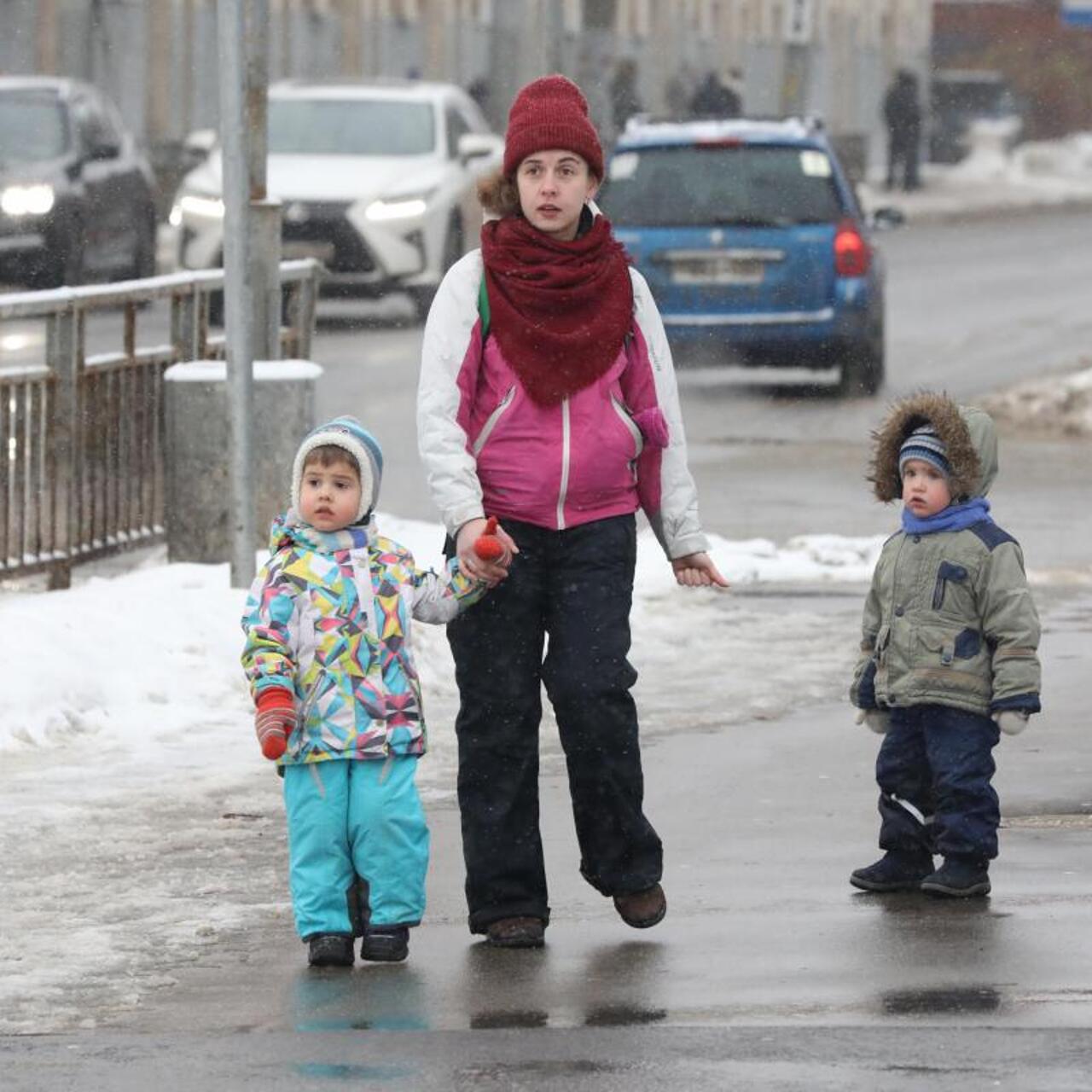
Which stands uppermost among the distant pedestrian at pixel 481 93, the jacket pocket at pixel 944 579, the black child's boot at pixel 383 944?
the jacket pocket at pixel 944 579

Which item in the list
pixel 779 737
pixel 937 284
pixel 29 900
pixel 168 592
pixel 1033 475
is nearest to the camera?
pixel 29 900

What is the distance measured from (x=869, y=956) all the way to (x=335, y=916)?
0.97 m

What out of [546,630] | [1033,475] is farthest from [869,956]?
[1033,475]

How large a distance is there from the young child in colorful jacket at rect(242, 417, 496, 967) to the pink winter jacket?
170 millimetres

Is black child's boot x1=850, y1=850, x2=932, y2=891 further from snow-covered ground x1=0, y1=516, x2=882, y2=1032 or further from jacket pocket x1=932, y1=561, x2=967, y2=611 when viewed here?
snow-covered ground x1=0, y1=516, x2=882, y2=1032

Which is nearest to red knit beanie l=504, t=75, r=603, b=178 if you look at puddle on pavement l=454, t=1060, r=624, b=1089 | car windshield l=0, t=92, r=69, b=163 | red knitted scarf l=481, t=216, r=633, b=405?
red knitted scarf l=481, t=216, r=633, b=405

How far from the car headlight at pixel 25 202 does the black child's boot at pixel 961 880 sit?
18.6 m

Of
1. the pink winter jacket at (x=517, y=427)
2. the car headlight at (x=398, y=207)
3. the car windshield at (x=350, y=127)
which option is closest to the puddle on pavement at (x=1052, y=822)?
the pink winter jacket at (x=517, y=427)

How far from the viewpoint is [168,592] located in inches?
389

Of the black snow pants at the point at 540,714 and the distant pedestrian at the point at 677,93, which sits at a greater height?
the black snow pants at the point at 540,714

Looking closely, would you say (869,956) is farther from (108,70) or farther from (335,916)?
(108,70)

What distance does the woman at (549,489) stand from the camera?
6.03m

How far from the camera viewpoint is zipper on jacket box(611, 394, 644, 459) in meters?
6.09

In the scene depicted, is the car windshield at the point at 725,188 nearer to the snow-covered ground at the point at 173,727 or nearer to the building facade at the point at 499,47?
the snow-covered ground at the point at 173,727
